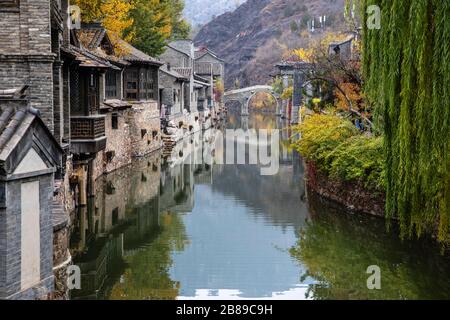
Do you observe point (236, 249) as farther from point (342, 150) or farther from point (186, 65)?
point (186, 65)

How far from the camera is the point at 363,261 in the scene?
697 inches

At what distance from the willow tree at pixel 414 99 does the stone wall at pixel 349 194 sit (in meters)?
10.8

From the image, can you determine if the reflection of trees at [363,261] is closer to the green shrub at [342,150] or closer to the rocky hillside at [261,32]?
the green shrub at [342,150]

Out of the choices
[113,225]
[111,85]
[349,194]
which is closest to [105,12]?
[111,85]

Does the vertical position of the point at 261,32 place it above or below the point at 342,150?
above

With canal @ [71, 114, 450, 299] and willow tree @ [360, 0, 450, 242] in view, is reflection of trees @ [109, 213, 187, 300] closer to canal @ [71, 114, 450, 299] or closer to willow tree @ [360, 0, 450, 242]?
canal @ [71, 114, 450, 299]

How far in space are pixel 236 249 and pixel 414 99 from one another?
31.6ft

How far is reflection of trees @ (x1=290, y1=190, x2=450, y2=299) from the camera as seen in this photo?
15.0 m

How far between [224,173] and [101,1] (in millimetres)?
11527

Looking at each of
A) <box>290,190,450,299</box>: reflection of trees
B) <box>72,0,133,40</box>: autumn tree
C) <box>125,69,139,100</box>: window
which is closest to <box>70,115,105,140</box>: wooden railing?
<box>290,190,450,299</box>: reflection of trees

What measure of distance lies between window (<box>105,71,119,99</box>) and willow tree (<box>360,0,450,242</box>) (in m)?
24.0

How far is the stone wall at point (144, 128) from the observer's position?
3825cm

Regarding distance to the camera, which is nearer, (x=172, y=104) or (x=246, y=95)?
(x=172, y=104)

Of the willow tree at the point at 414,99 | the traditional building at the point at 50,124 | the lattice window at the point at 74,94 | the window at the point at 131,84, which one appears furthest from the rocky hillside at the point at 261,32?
the willow tree at the point at 414,99
